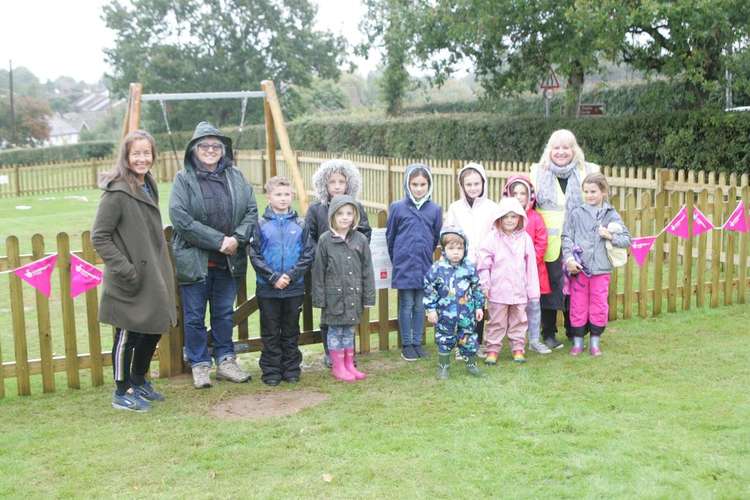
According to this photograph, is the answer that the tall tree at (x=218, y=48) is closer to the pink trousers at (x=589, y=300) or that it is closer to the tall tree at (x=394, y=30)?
the tall tree at (x=394, y=30)

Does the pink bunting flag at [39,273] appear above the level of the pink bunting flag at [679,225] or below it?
below

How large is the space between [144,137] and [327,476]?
245 centimetres

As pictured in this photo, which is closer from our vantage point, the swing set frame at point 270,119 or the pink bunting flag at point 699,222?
the pink bunting flag at point 699,222

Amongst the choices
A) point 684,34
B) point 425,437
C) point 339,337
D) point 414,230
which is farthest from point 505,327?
Result: point 684,34

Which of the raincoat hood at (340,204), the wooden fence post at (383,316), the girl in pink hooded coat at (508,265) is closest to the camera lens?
the raincoat hood at (340,204)

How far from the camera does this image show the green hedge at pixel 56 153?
44.9 m

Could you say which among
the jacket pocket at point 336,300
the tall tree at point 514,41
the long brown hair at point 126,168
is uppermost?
the tall tree at point 514,41

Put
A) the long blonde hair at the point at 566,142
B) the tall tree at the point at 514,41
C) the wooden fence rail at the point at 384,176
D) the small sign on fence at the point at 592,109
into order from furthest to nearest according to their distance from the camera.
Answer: the small sign on fence at the point at 592,109 < the tall tree at the point at 514,41 < the wooden fence rail at the point at 384,176 < the long blonde hair at the point at 566,142

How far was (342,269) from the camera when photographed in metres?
5.84

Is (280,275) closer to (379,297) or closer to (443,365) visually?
(379,297)

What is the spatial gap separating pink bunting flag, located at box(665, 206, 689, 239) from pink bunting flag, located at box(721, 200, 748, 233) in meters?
0.47

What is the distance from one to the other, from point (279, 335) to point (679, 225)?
13.0ft

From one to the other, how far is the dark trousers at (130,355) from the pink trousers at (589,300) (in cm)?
321

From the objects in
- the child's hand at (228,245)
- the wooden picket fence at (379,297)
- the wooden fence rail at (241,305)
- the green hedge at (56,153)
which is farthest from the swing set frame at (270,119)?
the green hedge at (56,153)
